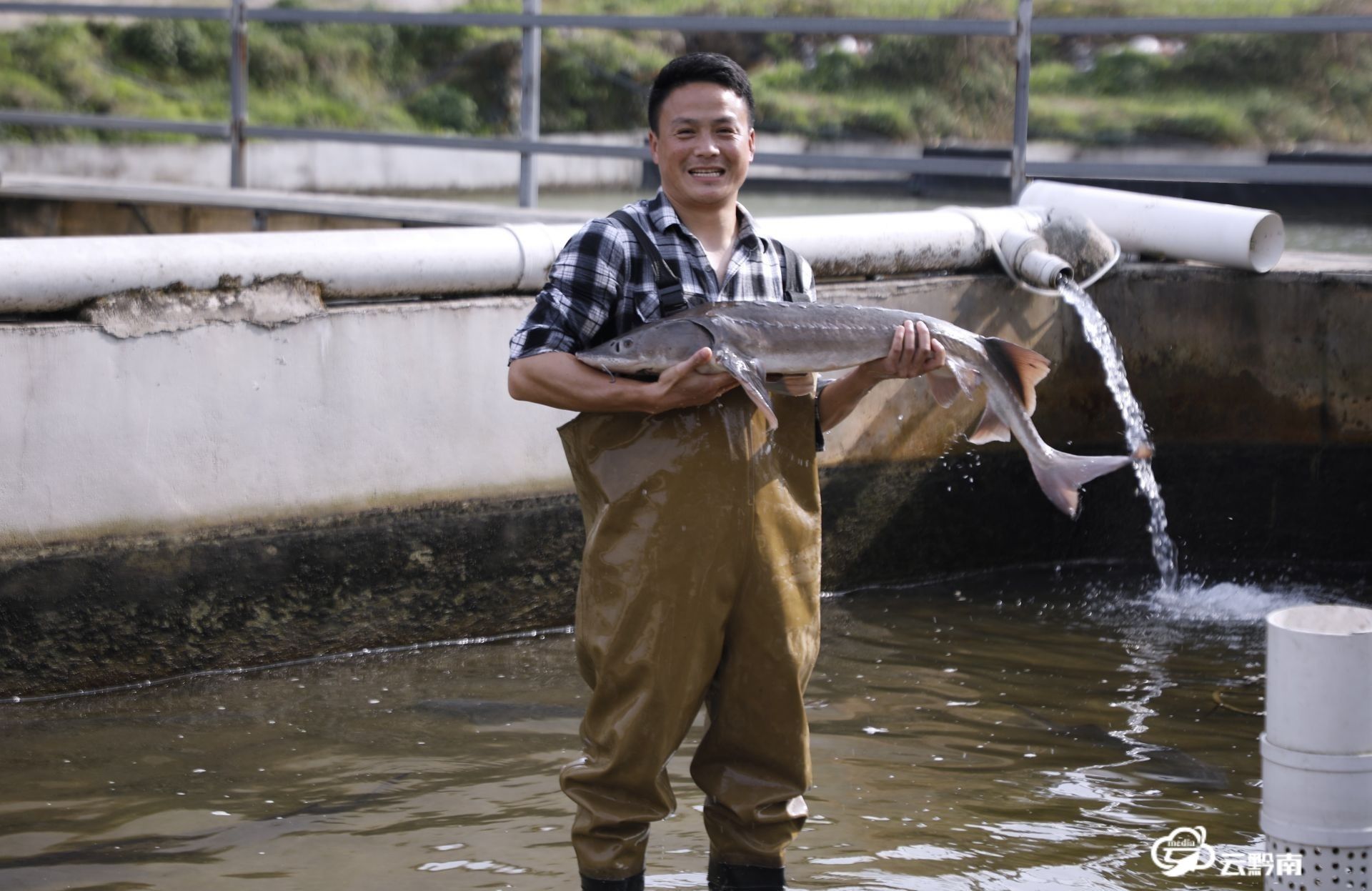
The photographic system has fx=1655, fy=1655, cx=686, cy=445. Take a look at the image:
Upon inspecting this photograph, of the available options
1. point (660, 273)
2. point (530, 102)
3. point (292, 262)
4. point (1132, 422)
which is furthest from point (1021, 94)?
point (660, 273)

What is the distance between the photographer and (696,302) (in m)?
3.46

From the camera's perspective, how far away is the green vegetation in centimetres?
2444

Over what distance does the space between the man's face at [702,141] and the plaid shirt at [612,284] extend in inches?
3.2

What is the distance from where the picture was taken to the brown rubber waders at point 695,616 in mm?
3393

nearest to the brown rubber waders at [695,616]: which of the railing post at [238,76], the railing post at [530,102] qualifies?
the railing post at [530,102]

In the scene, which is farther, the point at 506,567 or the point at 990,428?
the point at 506,567

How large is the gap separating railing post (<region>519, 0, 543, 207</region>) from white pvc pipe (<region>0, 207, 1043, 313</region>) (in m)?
1.96

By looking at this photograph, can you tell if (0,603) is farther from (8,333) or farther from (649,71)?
(649,71)

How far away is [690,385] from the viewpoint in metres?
3.30

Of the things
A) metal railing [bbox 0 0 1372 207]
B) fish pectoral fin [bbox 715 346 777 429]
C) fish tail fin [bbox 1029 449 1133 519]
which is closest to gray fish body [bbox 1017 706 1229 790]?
fish tail fin [bbox 1029 449 1133 519]

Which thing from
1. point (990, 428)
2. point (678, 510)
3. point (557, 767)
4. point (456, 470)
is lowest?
point (557, 767)

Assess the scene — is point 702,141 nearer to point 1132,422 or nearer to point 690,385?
point 690,385

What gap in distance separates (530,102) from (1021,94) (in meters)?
2.40

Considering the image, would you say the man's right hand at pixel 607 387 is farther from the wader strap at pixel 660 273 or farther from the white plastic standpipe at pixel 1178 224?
the white plastic standpipe at pixel 1178 224
